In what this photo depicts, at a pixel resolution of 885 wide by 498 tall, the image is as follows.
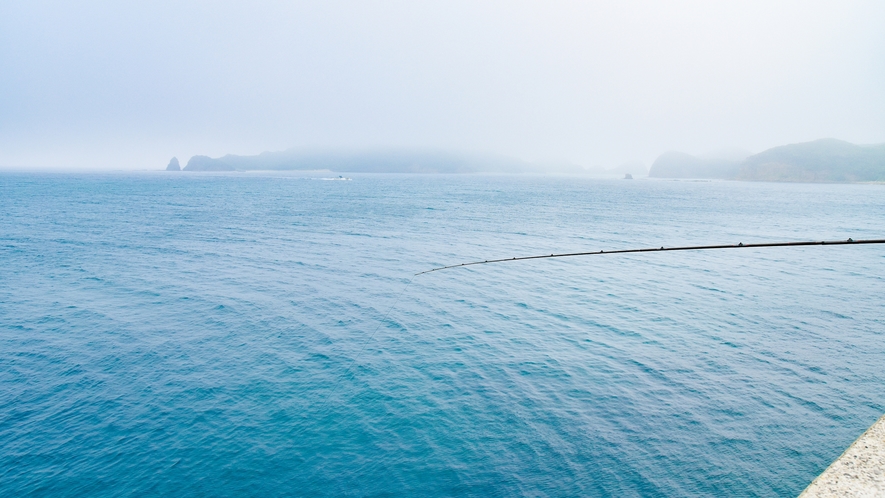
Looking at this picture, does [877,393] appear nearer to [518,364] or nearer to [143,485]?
[518,364]

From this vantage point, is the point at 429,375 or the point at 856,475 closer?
the point at 856,475

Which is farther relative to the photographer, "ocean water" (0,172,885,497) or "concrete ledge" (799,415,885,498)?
"ocean water" (0,172,885,497)

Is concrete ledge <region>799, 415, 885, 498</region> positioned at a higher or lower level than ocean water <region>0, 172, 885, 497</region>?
higher

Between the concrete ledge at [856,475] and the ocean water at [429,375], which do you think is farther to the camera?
the ocean water at [429,375]

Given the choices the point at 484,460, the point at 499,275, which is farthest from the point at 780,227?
the point at 484,460

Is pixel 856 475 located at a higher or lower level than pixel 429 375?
higher
